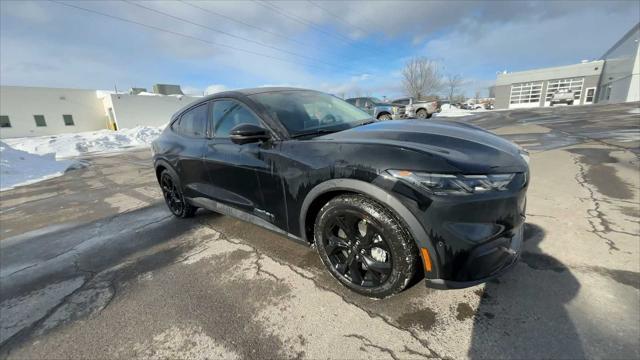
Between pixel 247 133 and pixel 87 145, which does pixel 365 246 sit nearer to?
pixel 247 133

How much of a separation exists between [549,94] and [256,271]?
2286 inches

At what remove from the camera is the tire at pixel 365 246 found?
6.09ft

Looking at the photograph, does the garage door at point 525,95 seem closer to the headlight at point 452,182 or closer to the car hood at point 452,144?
the car hood at point 452,144

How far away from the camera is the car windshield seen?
258cm

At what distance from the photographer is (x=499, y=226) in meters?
1.77

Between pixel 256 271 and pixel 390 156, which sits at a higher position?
pixel 390 156

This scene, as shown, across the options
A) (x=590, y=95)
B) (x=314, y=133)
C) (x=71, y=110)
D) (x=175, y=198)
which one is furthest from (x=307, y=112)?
(x=590, y=95)

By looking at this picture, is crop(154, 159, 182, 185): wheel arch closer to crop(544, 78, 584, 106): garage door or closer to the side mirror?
the side mirror

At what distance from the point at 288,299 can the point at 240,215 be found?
1060mm

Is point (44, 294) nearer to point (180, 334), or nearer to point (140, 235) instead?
point (140, 235)

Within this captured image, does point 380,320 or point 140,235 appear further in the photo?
point 140,235

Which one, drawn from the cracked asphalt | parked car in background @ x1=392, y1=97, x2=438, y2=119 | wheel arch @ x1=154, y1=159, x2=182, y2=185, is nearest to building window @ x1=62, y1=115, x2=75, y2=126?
parked car in background @ x1=392, y1=97, x2=438, y2=119

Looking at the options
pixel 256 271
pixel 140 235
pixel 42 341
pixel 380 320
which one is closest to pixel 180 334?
pixel 256 271

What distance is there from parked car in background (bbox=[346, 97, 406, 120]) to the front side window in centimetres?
1259
